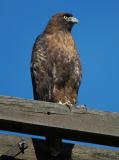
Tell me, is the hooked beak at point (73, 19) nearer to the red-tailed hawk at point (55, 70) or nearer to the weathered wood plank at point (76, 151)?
the red-tailed hawk at point (55, 70)

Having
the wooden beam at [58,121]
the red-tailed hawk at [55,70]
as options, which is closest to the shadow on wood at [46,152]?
the wooden beam at [58,121]

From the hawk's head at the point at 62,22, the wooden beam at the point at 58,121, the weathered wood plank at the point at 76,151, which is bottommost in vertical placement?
the weathered wood plank at the point at 76,151

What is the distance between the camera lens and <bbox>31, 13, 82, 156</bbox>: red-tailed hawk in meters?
6.67

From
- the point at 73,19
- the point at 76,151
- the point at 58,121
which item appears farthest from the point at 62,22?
the point at 58,121

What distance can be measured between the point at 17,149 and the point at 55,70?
3642 mm

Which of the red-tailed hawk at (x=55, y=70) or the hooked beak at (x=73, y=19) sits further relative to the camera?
the hooked beak at (x=73, y=19)

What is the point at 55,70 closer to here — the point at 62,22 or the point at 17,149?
the point at 62,22

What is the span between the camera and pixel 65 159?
3254mm

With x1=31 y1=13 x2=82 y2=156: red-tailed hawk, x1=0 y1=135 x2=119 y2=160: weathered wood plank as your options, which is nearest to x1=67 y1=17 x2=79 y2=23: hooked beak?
x1=31 y1=13 x2=82 y2=156: red-tailed hawk

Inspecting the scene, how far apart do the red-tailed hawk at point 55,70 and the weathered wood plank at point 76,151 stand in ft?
11.0

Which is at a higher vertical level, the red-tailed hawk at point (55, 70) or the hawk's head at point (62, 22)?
the hawk's head at point (62, 22)

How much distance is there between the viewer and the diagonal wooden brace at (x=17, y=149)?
3.09 metres

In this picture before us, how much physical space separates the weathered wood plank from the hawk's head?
14.4 ft

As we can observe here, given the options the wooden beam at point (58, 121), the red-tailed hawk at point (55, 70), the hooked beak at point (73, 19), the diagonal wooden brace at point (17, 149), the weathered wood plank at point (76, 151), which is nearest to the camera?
the wooden beam at point (58, 121)
